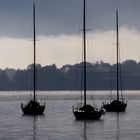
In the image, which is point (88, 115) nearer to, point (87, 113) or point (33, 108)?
point (87, 113)

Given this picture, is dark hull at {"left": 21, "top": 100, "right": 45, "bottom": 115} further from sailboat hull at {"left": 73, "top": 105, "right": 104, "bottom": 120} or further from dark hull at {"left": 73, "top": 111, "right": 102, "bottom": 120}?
sailboat hull at {"left": 73, "top": 105, "right": 104, "bottom": 120}

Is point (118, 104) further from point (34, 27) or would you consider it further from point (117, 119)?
point (34, 27)

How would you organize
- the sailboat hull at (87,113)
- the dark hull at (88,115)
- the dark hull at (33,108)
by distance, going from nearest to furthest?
1. the sailboat hull at (87,113)
2. the dark hull at (88,115)
3. the dark hull at (33,108)

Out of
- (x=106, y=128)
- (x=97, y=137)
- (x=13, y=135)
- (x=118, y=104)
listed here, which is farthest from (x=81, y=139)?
(x=118, y=104)

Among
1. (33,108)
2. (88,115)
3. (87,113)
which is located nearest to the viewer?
(87,113)

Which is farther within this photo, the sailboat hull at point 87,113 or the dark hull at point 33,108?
the dark hull at point 33,108

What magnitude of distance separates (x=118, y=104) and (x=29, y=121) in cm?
2639

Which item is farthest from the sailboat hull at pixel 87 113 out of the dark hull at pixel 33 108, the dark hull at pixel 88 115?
the dark hull at pixel 33 108

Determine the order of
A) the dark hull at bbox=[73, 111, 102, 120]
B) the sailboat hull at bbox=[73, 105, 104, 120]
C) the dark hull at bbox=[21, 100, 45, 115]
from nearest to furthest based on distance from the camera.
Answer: the sailboat hull at bbox=[73, 105, 104, 120] → the dark hull at bbox=[73, 111, 102, 120] → the dark hull at bbox=[21, 100, 45, 115]

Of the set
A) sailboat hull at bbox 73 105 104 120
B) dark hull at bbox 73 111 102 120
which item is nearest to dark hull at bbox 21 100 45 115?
dark hull at bbox 73 111 102 120

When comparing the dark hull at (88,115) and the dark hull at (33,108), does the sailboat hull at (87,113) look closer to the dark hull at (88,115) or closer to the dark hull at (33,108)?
the dark hull at (88,115)

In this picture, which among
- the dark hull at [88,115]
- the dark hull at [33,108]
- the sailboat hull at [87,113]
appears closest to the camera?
the sailboat hull at [87,113]

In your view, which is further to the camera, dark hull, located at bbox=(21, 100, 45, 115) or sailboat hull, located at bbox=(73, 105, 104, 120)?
dark hull, located at bbox=(21, 100, 45, 115)

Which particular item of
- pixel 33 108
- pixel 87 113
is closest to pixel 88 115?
pixel 87 113
